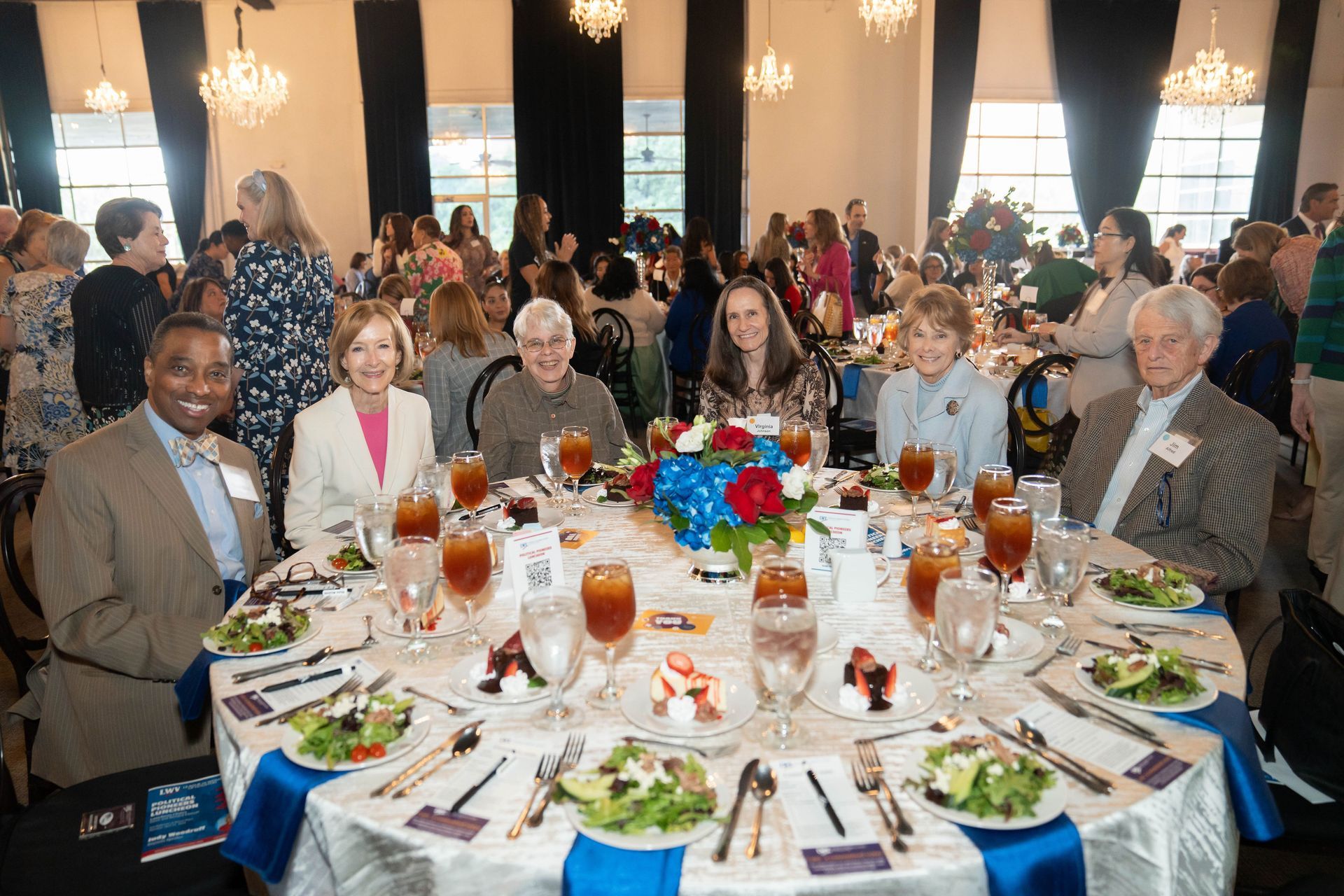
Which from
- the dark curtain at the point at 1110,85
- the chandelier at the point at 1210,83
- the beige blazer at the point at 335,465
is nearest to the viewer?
the beige blazer at the point at 335,465

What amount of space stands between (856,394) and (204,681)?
4.08 meters

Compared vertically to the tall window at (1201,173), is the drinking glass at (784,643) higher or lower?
lower

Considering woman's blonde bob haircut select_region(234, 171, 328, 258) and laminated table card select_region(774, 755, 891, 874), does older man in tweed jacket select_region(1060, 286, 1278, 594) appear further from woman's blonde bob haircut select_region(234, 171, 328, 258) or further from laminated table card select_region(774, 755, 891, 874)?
woman's blonde bob haircut select_region(234, 171, 328, 258)

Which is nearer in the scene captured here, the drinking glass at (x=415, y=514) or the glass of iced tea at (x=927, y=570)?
the glass of iced tea at (x=927, y=570)

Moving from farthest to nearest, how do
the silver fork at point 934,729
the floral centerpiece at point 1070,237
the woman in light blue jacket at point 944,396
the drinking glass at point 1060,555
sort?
the floral centerpiece at point 1070,237 → the woman in light blue jacket at point 944,396 → the drinking glass at point 1060,555 → the silver fork at point 934,729

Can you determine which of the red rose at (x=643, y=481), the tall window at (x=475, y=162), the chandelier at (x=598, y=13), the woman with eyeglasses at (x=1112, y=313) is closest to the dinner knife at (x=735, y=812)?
the red rose at (x=643, y=481)

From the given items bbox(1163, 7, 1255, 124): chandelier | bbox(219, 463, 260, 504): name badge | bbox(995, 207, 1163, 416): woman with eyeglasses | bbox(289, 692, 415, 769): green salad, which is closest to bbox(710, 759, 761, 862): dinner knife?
bbox(289, 692, 415, 769): green salad

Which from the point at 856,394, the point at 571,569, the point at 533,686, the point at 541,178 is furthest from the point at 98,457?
the point at 541,178

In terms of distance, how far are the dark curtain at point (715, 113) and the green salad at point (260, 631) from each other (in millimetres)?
10380

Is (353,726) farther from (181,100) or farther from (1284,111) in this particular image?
(1284,111)

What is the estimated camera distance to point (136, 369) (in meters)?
3.94

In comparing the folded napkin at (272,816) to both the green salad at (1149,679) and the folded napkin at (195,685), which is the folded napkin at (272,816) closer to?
the folded napkin at (195,685)

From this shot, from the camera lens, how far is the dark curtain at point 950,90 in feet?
36.0

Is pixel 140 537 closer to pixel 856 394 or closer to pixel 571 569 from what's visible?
pixel 571 569
